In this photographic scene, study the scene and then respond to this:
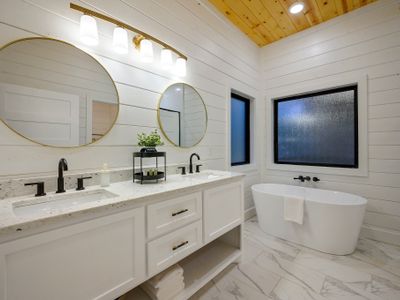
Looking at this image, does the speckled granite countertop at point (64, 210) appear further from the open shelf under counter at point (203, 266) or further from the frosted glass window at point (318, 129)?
the frosted glass window at point (318, 129)

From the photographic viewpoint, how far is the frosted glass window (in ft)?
8.61

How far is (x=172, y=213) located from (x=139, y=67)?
1.25m

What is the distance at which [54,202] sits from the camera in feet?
3.48

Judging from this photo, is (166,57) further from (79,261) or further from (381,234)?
(381,234)

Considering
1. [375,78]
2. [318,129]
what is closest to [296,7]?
[375,78]

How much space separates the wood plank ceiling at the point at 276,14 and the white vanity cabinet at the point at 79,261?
2635 mm

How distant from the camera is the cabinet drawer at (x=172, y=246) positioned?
42.8 inches

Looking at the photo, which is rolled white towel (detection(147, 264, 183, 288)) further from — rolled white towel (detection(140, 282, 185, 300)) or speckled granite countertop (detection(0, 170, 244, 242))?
speckled granite countertop (detection(0, 170, 244, 242))

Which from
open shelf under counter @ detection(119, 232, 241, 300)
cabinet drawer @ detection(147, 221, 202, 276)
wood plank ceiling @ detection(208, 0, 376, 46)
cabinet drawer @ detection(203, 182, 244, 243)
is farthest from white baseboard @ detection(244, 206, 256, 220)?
wood plank ceiling @ detection(208, 0, 376, 46)

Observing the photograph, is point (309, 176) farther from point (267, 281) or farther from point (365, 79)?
point (267, 281)

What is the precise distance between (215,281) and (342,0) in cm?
346

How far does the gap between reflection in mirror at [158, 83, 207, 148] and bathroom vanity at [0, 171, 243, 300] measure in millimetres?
667

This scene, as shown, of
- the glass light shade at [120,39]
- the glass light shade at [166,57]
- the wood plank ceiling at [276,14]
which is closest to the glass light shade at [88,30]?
the glass light shade at [120,39]

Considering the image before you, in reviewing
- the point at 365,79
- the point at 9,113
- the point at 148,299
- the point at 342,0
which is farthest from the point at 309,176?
the point at 9,113
